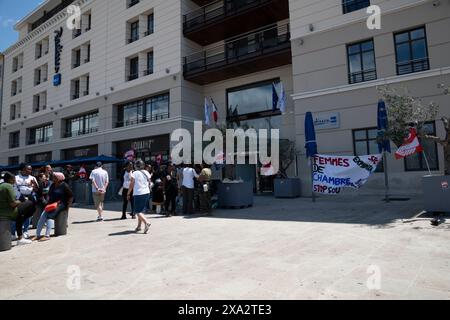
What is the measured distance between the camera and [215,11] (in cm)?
2169

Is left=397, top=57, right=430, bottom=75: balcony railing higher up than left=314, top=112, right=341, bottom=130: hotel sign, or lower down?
higher up

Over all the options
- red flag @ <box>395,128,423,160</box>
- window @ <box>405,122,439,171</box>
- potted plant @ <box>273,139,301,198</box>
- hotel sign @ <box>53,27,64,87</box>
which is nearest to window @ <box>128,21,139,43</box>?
hotel sign @ <box>53,27,64,87</box>

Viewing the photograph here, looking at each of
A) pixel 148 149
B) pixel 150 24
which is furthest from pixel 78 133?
pixel 150 24

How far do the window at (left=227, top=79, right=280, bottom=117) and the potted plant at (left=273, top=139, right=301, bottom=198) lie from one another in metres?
3.78

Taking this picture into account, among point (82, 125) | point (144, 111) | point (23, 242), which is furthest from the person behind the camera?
point (82, 125)

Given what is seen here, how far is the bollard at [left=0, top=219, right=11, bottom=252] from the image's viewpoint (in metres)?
6.40

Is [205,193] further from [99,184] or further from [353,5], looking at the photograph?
[353,5]

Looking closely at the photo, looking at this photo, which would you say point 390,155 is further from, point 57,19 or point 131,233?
point 57,19

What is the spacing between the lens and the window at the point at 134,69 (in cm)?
2534

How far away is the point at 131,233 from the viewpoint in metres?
7.87

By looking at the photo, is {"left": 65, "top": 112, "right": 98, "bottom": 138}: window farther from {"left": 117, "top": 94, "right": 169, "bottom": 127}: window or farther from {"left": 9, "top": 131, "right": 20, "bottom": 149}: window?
{"left": 9, "top": 131, "right": 20, "bottom": 149}: window

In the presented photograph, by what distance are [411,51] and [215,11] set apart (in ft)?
42.7
